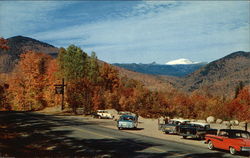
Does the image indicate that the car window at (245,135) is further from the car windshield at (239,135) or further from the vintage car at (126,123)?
the vintage car at (126,123)

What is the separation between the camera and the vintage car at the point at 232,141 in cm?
1877

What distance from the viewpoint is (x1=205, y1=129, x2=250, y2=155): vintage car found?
18.8m

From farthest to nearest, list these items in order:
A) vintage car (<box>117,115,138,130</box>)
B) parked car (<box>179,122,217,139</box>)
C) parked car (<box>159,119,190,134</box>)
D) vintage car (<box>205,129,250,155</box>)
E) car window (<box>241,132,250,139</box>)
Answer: vintage car (<box>117,115,138,130</box>) → parked car (<box>159,119,190,134</box>) → parked car (<box>179,122,217,139</box>) → car window (<box>241,132,250,139</box>) → vintage car (<box>205,129,250,155</box>)

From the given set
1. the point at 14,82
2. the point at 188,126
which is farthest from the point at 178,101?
the point at 188,126

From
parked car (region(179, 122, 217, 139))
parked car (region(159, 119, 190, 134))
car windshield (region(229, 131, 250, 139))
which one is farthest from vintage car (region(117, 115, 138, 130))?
car windshield (region(229, 131, 250, 139))

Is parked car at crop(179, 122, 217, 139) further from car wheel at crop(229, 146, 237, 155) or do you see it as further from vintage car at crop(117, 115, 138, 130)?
car wheel at crop(229, 146, 237, 155)

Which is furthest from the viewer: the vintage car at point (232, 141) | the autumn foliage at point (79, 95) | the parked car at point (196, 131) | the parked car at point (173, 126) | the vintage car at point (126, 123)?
the autumn foliage at point (79, 95)

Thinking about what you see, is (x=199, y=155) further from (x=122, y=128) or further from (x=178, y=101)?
(x=178, y=101)

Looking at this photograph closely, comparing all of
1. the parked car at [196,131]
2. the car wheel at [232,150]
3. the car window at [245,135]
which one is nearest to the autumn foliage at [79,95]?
the parked car at [196,131]

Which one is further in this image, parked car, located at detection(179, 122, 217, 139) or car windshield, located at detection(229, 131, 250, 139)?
parked car, located at detection(179, 122, 217, 139)

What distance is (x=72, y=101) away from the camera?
69.1 m

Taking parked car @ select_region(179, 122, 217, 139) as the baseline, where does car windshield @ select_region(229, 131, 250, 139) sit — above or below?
above

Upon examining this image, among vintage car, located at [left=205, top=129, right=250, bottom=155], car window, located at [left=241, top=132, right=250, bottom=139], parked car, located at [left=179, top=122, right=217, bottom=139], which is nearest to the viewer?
vintage car, located at [left=205, top=129, right=250, bottom=155]

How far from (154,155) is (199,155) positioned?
9.86ft
